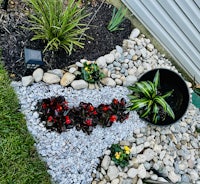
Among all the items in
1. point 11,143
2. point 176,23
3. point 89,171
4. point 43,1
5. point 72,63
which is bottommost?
point 11,143

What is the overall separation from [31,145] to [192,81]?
70.8 inches

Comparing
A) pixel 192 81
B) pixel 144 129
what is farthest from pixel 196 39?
pixel 144 129

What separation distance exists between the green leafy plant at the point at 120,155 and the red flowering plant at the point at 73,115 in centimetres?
22

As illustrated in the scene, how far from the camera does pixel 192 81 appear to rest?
425 centimetres

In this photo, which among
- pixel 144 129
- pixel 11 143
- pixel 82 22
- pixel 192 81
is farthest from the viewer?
pixel 192 81

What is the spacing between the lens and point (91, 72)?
3.67 meters

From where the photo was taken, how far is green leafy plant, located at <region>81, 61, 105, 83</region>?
368 cm

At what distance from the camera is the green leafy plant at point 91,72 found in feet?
12.1

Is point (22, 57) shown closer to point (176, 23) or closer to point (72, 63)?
point (72, 63)

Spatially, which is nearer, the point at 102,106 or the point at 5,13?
the point at 102,106

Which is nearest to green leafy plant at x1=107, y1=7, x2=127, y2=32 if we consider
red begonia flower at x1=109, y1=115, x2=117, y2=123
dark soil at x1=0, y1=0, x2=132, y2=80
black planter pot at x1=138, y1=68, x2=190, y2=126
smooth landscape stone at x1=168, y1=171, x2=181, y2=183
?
dark soil at x1=0, y1=0, x2=132, y2=80

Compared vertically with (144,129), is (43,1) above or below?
above

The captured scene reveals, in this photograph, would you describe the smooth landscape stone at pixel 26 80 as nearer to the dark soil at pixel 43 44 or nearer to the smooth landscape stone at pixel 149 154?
the dark soil at pixel 43 44

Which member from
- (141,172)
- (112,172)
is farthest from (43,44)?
(141,172)
